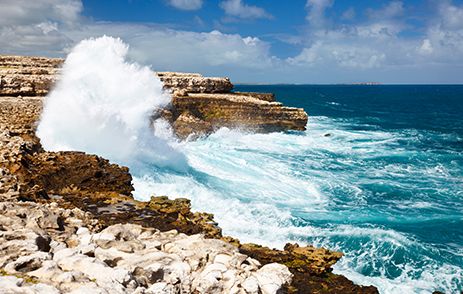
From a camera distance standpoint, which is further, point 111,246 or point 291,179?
point 291,179

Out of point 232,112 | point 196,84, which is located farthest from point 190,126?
Answer: point 196,84

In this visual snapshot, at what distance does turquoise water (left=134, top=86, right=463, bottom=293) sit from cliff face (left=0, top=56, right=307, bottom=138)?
8.77ft

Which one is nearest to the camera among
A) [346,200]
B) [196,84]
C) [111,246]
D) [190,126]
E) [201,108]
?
[111,246]

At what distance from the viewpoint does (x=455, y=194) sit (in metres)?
22.1

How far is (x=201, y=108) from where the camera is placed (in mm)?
41031

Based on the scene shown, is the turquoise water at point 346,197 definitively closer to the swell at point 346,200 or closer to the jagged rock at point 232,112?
the swell at point 346,200

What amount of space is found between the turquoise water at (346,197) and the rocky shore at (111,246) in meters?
3.15

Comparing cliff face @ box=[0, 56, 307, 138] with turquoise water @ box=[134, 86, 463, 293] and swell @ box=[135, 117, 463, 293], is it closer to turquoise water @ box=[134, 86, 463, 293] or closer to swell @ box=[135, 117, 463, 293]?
turquoise water @ box=[134, 86, 463, 293]

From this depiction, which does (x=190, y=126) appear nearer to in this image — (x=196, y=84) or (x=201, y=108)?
(x=201, y=108)

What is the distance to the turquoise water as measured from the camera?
1370 centimetres

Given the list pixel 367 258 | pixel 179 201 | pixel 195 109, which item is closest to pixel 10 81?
pixel 195 109

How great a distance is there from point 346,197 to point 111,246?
15193mm

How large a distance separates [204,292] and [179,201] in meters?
6.90

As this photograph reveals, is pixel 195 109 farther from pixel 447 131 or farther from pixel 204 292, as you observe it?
pixel 204 292
